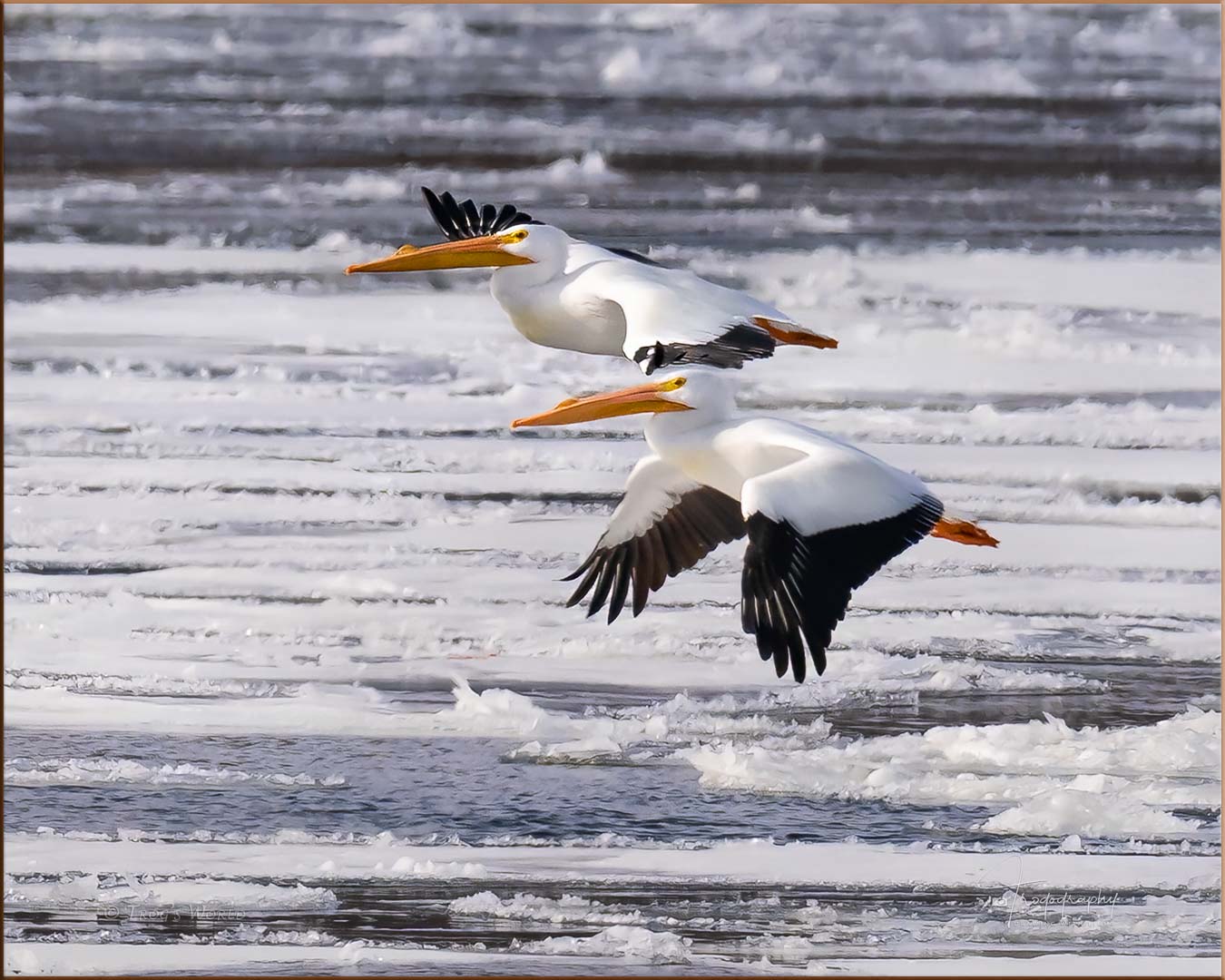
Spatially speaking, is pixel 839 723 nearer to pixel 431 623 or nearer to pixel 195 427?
pixel 431 623

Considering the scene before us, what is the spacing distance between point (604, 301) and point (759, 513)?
1.93 feet

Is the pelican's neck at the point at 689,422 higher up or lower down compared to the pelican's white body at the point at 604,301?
lower down

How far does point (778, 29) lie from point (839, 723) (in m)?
1.43

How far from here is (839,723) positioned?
9.87 feet

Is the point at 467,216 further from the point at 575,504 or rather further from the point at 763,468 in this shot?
the point at 763,468

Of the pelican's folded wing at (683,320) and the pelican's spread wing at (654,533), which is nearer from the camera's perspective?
the pelican's folded wing at (683,320)

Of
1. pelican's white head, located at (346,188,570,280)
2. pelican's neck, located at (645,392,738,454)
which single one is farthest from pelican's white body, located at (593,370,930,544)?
pelican's white head, located at (346,188,570,280)

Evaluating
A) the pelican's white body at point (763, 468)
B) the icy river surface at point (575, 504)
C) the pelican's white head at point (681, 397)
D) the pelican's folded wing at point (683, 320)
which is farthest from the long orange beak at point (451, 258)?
the pelican's white body at point (763, 468)

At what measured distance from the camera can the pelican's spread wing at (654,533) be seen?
2744 mm

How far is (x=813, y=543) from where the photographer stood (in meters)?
2.30

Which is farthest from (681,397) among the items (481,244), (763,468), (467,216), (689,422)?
(467,216)

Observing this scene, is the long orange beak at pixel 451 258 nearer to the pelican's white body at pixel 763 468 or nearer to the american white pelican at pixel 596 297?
the american white pelican at pixel 596 297

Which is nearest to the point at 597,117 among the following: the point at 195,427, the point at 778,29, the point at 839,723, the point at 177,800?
the point at 778,29

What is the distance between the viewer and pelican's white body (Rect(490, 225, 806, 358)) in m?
2.55
